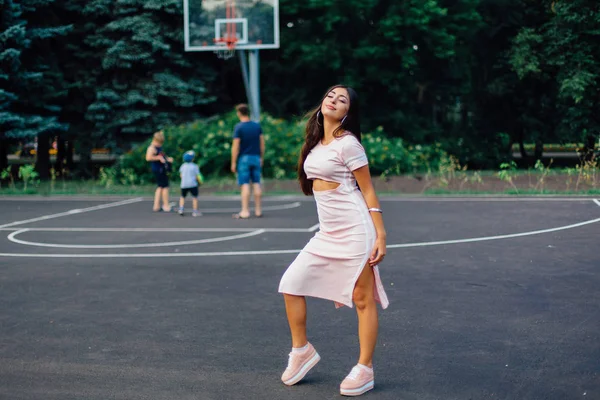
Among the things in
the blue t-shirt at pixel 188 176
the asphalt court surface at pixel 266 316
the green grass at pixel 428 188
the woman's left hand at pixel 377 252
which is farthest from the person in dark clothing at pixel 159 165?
the woman's left hand at pixel 377 252

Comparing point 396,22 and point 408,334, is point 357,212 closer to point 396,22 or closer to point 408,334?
point 408,334

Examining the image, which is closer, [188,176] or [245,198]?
[245,198]

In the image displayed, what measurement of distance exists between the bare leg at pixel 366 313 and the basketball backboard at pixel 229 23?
18083mm

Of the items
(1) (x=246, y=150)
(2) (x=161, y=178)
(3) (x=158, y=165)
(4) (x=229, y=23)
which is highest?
(4) (x=229, y=23)

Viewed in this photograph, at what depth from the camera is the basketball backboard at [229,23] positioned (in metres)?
22.2

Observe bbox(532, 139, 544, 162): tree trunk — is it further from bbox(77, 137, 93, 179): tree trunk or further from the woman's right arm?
the woman's right arm

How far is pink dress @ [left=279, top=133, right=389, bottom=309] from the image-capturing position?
4453mm

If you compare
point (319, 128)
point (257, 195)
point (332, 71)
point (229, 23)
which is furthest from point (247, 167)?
point (332, 71)

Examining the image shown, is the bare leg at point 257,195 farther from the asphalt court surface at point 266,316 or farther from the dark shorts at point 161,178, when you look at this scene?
the dark shorts at point 161,178

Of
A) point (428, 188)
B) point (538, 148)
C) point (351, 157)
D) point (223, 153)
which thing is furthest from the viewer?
point (538, 148)

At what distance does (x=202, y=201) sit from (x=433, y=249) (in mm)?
9114

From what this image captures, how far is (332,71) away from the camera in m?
32.2

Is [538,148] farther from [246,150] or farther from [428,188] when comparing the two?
[246,150]

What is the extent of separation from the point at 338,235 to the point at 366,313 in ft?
1.53
